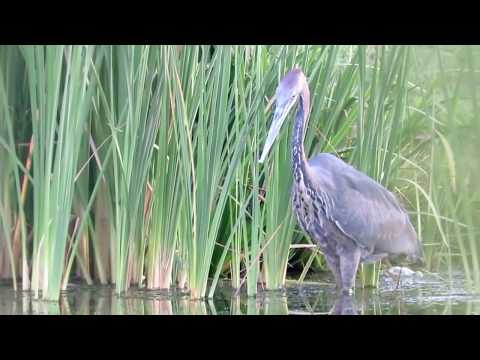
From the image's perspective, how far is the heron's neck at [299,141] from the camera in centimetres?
521

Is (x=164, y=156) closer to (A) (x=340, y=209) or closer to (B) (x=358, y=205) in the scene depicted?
(A) (x=340, y=209)

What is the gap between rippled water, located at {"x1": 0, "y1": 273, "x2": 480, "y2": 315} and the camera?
15.6ft

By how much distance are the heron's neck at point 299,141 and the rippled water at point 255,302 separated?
805 mm

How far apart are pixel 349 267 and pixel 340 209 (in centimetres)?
38

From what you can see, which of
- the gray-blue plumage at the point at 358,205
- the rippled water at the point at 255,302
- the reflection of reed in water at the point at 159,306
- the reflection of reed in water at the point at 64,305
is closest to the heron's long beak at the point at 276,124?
the gray-blue plumage at the point at 358,205

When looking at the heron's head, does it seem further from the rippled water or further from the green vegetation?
the rippled water

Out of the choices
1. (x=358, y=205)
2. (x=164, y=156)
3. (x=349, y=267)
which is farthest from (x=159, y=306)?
(x=358, y=205)

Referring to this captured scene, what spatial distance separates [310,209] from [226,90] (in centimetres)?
95

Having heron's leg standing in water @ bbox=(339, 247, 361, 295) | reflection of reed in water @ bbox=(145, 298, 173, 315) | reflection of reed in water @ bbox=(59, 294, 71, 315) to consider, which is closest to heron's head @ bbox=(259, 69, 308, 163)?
heron's leg standing in water @ bbox=(339, 247, 361, 295)

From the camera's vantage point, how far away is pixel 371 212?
17.6 feet

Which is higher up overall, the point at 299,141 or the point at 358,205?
the point at 299,141

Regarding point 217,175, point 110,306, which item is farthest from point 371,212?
point 110,306

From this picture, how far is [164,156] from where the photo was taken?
5125 millimetres

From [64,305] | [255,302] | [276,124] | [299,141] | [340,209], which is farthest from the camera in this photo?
[340,209]
